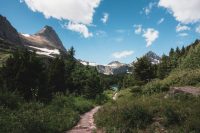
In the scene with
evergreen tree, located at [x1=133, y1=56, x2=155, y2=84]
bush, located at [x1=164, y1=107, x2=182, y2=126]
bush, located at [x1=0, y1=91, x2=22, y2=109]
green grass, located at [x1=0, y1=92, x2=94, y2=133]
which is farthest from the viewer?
evergreen tree, located at [x1=133, y1=56, x2=155, y2=84]

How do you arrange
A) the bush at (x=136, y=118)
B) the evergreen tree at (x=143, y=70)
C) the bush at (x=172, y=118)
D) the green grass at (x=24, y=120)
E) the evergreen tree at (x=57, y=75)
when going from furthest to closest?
the evergreen tree at (x=143, y=70), the evergreen tree at (x=57, y=75), the bush at (x=136, y=118), the bush at (x=172, y=118), the green grass at (x=24, y=120)

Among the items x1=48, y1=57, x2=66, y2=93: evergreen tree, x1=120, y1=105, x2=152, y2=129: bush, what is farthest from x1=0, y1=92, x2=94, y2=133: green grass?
x1=48, y1=57, x2=66, y2=93: evergreen tree

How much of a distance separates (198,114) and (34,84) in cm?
1788

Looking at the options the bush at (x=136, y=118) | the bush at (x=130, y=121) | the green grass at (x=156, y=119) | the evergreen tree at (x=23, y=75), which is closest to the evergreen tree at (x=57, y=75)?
the evergreen tree at (x=23, y=75)

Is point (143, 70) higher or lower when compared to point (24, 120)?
higher

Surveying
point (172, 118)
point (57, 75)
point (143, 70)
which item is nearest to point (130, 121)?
point (172, 118)

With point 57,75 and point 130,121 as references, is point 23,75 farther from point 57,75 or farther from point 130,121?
point 130,121

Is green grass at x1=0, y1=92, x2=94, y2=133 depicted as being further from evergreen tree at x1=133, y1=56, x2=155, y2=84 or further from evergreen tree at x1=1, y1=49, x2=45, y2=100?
evergreen tree at x1=133, y1=56, x2=155, y2=84

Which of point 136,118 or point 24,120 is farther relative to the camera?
point 136,118

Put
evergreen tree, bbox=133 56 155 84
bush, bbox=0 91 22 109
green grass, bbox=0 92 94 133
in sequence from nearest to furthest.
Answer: green grass, bbox=0 92 94 133 < bush, bbox=0 91 22 109 < evergreen tree, bbox=133 56 155 84

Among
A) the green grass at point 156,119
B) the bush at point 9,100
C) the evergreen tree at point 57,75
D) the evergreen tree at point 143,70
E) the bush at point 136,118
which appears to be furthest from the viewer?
the evergreen tree at point 143,70

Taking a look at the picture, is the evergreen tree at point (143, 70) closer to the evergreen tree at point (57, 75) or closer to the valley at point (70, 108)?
the valley at point (70, 108)

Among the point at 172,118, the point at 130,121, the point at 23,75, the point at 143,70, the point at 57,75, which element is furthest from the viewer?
the point at 143,70

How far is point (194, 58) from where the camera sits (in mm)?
56062
